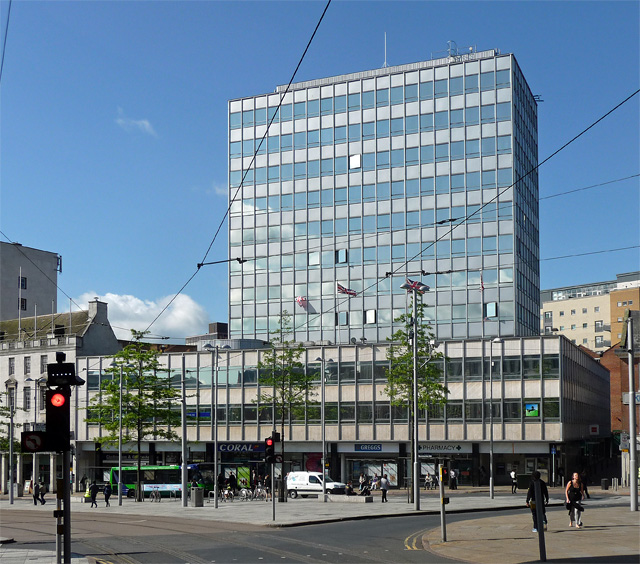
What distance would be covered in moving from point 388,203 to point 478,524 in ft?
169

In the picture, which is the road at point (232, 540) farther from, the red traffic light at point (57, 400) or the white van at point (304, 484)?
the white van at point (304, 484)

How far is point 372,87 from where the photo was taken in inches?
3231

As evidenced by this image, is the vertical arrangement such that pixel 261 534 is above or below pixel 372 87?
below

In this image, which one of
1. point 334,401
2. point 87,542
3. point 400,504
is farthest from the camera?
→ point 334,401

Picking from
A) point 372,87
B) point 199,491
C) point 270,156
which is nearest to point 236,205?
point 270,156

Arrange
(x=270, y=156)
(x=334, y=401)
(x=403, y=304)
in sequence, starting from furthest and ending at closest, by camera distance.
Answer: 1. (x=270, y=156)
2. (x=403, y=304)
3. (x=334, y=401)

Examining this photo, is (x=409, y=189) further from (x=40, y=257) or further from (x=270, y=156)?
(x=40, y=257)

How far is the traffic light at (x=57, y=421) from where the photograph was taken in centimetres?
1669

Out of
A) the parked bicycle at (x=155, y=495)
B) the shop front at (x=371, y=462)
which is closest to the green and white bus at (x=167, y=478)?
the parked bicycle at (x=155, y=495)

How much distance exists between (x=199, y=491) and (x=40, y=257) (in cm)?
5941

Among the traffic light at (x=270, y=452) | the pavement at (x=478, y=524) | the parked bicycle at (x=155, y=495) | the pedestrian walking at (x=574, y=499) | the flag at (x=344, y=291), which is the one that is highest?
the flag at (x=344, y=291)

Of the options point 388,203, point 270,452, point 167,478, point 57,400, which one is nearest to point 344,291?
point 388,203

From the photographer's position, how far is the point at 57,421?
1680 cm

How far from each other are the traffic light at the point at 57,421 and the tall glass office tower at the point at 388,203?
59.3 m
